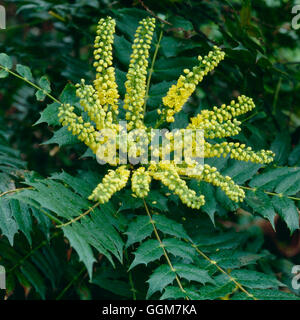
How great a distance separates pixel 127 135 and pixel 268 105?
1167mm

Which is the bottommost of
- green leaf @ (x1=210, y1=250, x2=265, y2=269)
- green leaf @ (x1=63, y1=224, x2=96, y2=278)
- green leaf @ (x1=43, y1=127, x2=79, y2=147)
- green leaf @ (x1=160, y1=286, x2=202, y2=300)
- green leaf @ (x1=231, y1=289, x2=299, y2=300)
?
green leaf @ (x1=210, y1=250, x2=265, y2=269)

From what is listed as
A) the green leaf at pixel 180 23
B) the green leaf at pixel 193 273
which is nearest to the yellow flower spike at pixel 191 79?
the green leaf at pixel 180 23

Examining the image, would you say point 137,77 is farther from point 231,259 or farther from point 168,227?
point 231,259

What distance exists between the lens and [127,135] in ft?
5.30

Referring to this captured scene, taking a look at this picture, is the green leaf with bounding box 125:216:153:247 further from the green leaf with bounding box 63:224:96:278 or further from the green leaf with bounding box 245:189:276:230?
the green leaf with bounding box 245:189:276:230

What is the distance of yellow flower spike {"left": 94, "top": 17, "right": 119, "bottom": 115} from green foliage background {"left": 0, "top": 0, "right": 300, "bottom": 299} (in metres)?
0.27

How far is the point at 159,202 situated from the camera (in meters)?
1.84

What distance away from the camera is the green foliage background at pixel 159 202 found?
5.05ft

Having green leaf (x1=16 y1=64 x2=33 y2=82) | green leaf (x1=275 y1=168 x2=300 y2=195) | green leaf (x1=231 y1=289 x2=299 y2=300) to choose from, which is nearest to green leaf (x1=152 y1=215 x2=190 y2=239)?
green leaf (x1=231 y1=289 x2=299 y2=300)

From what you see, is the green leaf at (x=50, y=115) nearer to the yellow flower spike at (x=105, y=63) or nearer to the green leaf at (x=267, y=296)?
the yellow flower spike at (x=105, y=63)

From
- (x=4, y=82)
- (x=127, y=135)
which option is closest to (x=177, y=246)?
(x=127, y=135)

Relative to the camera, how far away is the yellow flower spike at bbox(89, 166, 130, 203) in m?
1.31

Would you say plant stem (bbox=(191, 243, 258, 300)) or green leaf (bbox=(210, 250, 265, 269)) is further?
green leaf (bbox=(210, 250, 265, 269))

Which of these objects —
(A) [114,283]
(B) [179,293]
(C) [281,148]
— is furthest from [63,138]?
(C) [281,148]
